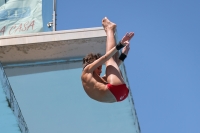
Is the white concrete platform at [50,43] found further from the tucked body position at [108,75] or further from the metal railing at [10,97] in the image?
the tucked body position at [108,75]

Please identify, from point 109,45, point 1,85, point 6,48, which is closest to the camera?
point 109,45

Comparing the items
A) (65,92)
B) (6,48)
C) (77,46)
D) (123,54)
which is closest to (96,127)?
(65,92)

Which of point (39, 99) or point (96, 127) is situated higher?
point (39, 99)

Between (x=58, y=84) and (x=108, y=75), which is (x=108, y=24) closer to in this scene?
(x=108, y=75)

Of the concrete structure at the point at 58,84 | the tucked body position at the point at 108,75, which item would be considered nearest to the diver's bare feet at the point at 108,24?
the tucked body position at the point at 108,75

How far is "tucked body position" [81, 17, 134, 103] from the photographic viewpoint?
19.0 feet

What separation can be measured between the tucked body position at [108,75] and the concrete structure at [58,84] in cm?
201

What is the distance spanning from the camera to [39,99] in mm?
8648

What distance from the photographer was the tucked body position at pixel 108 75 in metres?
5.78

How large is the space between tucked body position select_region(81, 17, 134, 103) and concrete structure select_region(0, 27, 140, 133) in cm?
201

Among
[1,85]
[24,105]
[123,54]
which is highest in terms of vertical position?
[123,54]

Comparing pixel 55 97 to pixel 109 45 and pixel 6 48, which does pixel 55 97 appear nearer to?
pixel 6 48

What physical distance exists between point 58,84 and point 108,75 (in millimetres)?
2751

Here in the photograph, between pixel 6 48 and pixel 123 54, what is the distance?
8.96ft
